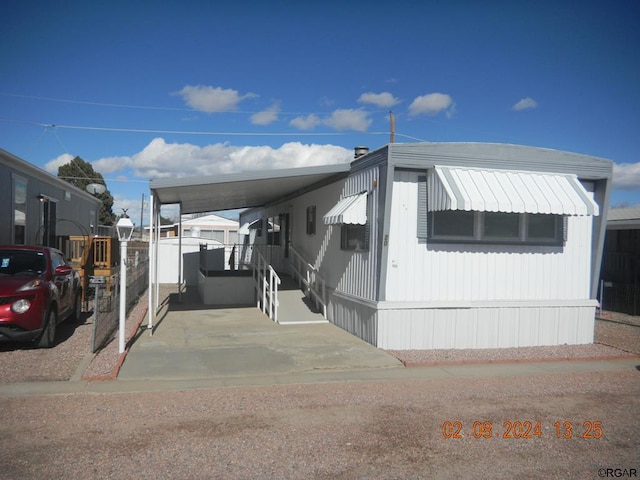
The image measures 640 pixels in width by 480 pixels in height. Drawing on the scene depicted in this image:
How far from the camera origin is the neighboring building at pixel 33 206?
1253cm

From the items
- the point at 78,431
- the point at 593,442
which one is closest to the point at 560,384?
the point at 593,442

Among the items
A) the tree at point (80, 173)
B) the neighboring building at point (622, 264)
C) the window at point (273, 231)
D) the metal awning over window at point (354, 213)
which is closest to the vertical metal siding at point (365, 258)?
the metal awning over window at point (354, 213)

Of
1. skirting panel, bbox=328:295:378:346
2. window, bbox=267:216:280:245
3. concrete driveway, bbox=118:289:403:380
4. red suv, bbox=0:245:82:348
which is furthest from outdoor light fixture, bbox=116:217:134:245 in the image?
window, bbox=267:216:280:245

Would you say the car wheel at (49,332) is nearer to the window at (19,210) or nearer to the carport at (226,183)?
the carport at (226,183)

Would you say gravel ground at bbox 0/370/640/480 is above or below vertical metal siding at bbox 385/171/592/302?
below

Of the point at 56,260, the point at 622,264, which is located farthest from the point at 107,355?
the point at 622,264

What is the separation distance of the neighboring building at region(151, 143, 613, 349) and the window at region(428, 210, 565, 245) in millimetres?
18

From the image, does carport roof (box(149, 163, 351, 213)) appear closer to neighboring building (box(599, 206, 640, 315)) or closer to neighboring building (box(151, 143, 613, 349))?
neighboring building (box(151, 143, 613, 349))

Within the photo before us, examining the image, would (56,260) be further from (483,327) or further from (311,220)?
(483,327)

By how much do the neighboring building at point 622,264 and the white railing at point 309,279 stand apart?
7.65 m

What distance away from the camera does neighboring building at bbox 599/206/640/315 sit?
15.1 metres

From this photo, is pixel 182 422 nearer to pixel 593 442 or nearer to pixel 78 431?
pixel 78 431

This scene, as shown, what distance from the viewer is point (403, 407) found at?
6.16 m

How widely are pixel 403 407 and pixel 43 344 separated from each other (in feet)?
19.0
